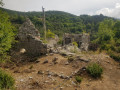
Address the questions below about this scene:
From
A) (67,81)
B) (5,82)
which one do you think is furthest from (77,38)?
(5,82)

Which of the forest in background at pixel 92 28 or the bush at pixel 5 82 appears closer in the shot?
the bush at pixel 5 82

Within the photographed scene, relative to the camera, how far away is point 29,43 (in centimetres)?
903

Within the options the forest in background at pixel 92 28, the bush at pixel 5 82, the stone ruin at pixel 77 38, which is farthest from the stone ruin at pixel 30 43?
the stone ruin at pixel 77 38

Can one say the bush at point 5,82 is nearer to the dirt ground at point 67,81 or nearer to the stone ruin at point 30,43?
the dirt ground at point 67,81

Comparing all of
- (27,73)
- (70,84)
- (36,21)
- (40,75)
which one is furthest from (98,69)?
(36,21)

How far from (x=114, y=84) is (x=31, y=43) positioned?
794 cm

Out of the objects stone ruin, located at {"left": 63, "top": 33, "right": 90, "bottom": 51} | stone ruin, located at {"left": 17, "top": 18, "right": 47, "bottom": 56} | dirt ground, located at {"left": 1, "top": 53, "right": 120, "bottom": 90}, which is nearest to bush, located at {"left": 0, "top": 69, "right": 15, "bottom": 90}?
dirt ground, located at {"left": 1, "top": 53, "right": 120, "bottom": 90}

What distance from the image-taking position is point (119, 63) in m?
6.89

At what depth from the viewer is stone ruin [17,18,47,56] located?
8.78 metres

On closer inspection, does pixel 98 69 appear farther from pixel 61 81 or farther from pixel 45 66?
pixel 45 66

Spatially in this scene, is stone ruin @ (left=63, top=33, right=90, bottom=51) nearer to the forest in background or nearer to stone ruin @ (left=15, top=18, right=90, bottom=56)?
the forest in background

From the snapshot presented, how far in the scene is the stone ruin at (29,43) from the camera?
8781 millimetres

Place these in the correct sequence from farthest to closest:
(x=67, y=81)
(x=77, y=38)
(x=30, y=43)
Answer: (x=77, y=38) < (x=30, y=43) < (x=67, y=81)

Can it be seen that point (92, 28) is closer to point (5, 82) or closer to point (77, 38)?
point (77, 38)
